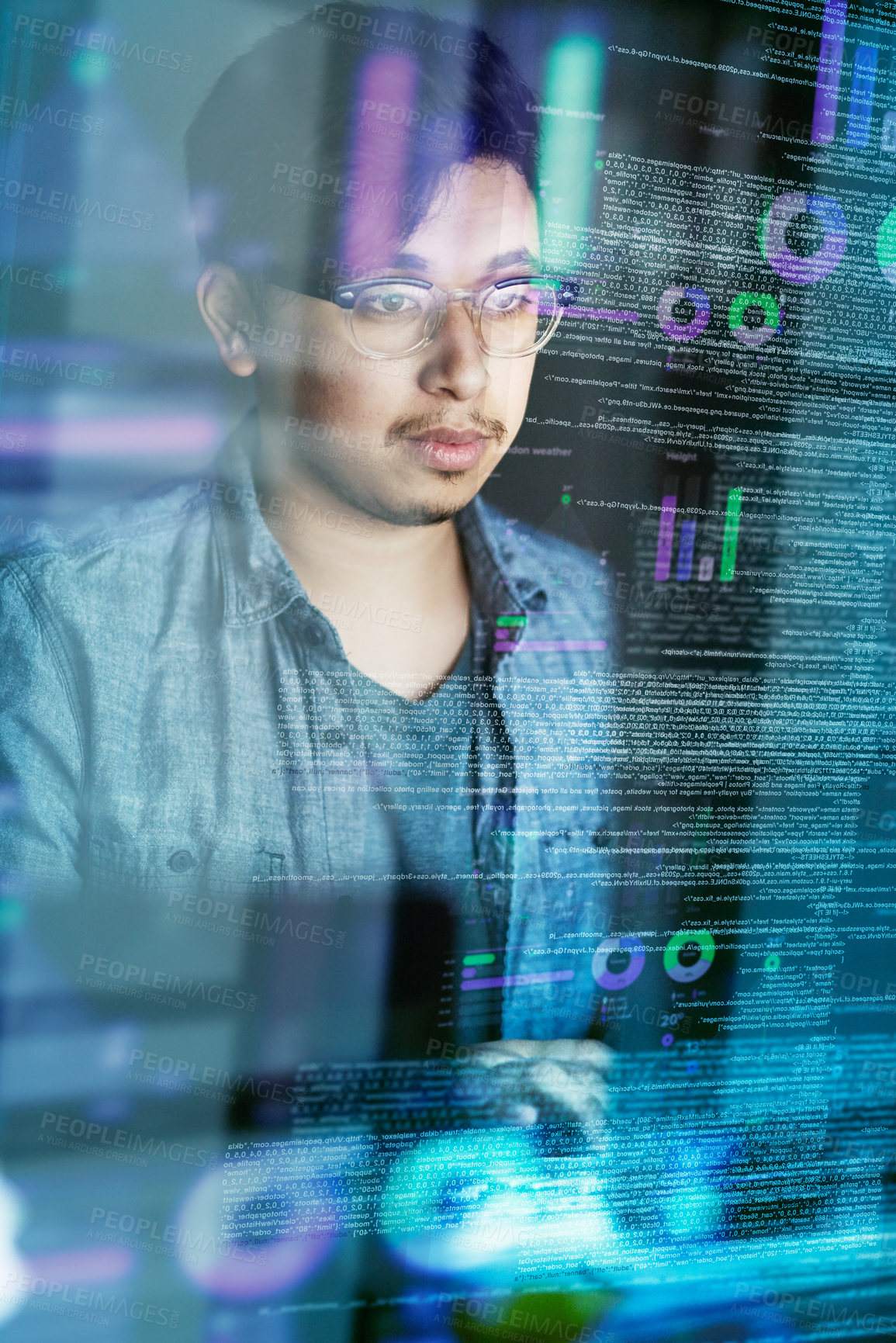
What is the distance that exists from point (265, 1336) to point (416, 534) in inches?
38.4

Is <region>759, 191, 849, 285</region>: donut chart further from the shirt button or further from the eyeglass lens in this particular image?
the shirt button

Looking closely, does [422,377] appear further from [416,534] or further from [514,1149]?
[514,1149]

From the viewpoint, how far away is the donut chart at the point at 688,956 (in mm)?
1236

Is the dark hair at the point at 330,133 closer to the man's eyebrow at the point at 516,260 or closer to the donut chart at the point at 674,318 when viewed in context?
the man's eyebrow at the point at 516,260

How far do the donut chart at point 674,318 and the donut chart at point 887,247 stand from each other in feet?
0.87

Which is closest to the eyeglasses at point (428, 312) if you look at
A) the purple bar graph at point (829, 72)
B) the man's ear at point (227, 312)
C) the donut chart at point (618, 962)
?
the man's ear at point (227, 312)

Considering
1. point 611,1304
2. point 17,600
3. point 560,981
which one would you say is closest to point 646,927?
point 560,981

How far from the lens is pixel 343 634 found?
1107 mm

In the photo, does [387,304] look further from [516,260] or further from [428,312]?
[516,260]

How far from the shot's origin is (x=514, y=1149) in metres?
1.19

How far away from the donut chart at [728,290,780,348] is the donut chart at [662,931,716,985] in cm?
76

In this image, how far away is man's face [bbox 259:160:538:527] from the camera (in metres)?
1.04

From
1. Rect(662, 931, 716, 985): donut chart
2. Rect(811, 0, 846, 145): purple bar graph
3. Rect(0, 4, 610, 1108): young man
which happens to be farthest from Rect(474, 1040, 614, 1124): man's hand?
Rect(811, 0, 846, 145): purple bar graph

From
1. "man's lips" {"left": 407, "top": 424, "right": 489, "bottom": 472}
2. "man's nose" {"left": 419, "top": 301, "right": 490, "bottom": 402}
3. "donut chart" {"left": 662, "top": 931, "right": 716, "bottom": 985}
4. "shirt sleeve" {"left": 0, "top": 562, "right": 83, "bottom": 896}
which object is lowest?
"donut chart" {"left": 662, "top": 931, "right": 716, "bottom": 985}
